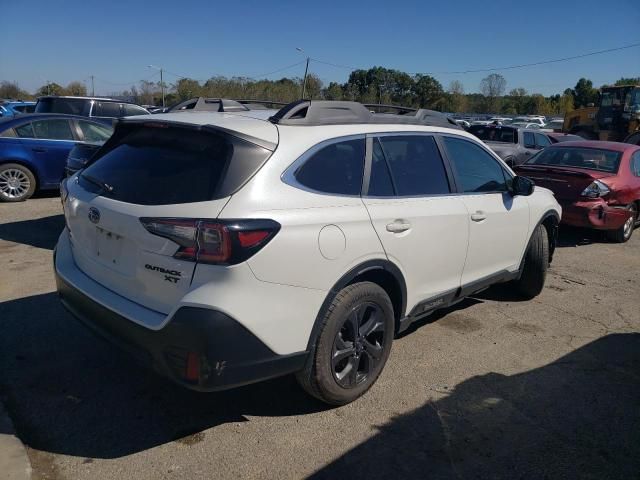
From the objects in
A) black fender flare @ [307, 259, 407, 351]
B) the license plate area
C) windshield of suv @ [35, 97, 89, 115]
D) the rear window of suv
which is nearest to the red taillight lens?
the rear window of suv

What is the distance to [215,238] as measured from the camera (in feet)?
8.29

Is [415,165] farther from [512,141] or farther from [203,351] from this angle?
[512,141]

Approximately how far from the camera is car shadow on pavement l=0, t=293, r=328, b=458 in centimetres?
292

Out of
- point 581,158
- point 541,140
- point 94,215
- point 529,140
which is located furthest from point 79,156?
point 541,140

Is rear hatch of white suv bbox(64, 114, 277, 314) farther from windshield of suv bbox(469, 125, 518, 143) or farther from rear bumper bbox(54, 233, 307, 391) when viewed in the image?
windshield of suv bbox(469, 125, 518, 143)

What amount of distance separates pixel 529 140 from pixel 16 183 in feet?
40.9

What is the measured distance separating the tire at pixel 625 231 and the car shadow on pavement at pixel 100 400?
22.5ft

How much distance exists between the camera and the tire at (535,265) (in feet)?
17.1

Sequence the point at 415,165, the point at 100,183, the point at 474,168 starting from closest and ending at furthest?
the point at 100,183
the point at 415,165
the point at 474,168

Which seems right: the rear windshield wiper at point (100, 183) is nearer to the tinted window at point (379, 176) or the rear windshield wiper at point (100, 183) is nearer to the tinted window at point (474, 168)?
the tinted window at point (379, 176)

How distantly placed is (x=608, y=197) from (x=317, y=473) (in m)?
6.91

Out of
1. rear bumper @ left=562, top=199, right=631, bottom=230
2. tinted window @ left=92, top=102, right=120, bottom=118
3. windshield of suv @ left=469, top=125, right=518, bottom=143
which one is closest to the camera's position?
rear bumper @ left=562, top=199, right=631, bottom=230

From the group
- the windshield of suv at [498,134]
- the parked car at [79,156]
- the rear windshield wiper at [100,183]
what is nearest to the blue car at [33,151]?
the parked car at [79,156]

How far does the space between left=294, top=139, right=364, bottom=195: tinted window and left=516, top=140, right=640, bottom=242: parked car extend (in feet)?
18.4
